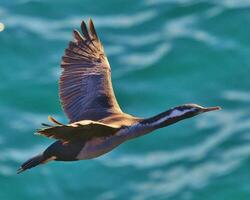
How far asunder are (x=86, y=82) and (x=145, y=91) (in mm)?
6084

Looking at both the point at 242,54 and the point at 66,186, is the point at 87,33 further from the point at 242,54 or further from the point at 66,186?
the point at 242,54

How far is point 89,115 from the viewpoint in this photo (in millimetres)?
11375

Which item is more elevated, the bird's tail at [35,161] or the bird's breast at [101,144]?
the bird's tail at [35,161]

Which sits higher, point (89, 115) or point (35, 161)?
point (89, 115)

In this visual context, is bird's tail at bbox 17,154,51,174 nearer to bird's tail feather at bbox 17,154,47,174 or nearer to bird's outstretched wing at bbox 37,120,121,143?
bird's tail feather at bbox 17,154,47,174

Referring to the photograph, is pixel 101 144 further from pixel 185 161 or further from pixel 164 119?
pixel 185 161

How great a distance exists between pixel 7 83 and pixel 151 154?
2442 millimetres

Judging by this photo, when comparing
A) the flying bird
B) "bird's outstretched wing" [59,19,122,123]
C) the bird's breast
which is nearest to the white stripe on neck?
the flying bird

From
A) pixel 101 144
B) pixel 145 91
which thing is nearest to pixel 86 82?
pixel 101 144

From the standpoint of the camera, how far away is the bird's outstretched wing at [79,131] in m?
9.92

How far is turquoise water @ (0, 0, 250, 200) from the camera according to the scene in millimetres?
16641

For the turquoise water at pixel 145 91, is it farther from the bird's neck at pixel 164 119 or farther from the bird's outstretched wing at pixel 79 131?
the bird's outstretched wing at pixel 79 131

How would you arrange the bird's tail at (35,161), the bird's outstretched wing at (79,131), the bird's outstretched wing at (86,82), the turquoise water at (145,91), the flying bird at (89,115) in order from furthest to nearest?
the turquoise water at (145,91) → the bird's outstretched wing at (86,82) → the bird's tail at (35,161) → the flying bird at (89,115) → the bird's outstretched wing at (79,131)

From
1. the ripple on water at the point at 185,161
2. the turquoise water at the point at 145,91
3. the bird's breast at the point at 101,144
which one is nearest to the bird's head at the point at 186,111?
the bird's breast at the point at 101,144
